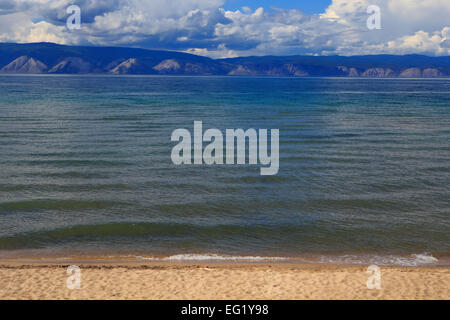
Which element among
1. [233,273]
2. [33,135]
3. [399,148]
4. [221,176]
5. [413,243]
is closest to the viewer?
[233,273]

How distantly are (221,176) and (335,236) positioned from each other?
7.24 meters

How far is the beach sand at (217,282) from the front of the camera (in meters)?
9.20

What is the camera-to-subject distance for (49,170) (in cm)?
1995
